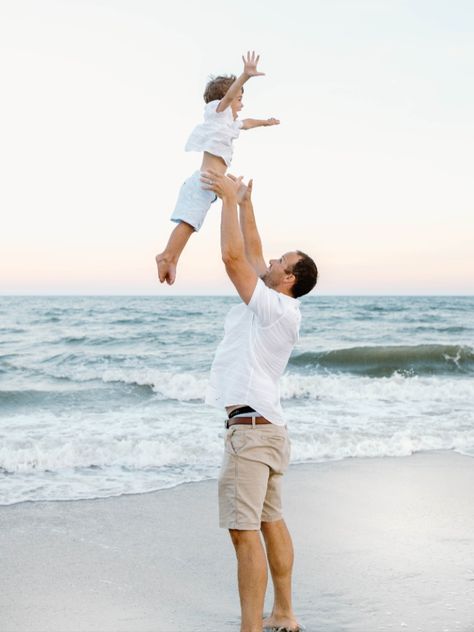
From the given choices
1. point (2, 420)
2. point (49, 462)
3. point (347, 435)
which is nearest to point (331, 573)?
point (49, 462)

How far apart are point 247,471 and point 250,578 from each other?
482 millimetres

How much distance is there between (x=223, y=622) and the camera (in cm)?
397

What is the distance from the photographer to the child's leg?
4.29 metres

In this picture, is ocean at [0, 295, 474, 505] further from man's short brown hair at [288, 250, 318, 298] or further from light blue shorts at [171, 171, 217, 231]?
man's short brown hair at [288, 250, 318, 298]

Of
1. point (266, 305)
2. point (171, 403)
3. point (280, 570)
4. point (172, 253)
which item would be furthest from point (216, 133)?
point (171, 403)

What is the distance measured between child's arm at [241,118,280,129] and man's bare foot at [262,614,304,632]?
268 cm

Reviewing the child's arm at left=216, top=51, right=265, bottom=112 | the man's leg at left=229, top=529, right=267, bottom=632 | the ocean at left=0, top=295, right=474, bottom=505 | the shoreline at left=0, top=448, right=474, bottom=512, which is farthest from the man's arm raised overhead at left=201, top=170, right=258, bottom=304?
the ocean at left=0, top=295, right=474, bottom=505

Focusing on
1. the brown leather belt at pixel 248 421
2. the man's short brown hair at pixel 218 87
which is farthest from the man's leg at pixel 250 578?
the man's short brown hair at pixel 218 87

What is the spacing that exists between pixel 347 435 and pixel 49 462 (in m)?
3.40

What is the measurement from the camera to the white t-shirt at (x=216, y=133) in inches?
173

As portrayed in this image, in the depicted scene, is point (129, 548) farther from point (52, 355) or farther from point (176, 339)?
point (176, 339)

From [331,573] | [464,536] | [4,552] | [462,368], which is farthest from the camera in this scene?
[462,368]

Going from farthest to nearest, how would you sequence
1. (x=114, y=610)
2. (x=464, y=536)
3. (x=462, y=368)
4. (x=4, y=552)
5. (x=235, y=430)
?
(x=462, y=368)
(x=464, y=536)
(x=4, y=552)
(x=114, y=610)
(x=235, y=430)

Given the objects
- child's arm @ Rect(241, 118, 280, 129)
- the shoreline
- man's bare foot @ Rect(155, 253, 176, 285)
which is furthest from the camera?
the shoreline
